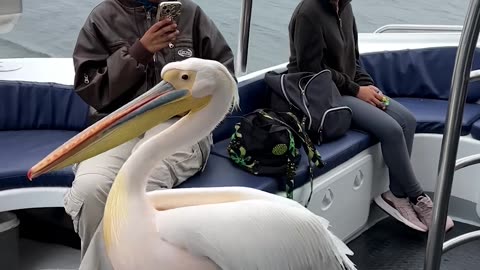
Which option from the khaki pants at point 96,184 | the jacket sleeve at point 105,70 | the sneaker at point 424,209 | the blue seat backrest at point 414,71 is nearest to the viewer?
the khaki pants at point 96,184

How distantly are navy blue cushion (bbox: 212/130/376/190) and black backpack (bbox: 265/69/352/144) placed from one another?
4 centimetres

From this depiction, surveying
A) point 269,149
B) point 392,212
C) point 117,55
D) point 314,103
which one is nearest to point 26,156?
point 117,55

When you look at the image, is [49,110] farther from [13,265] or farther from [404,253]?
[404,253]

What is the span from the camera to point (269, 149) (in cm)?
252

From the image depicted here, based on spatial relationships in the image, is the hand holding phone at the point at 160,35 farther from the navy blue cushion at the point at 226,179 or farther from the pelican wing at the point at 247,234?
the pelican wing at the point at 247,234

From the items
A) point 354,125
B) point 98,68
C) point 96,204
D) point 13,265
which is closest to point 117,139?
point 96,204

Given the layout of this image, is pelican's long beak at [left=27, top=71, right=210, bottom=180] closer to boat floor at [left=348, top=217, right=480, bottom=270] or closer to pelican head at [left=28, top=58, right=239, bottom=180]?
pelican head at [left=28, top=58, right=239, bottom=180]

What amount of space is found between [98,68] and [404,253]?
1.56m

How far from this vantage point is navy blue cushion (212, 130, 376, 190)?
2.57 metres

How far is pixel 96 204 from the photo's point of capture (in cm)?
215

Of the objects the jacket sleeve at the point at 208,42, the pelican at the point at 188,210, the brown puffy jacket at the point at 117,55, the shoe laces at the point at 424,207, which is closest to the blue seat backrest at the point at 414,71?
the shoe laces at the point at 424,207

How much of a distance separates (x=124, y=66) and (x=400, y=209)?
1503mm

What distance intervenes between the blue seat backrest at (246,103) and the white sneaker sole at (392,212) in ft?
2.30

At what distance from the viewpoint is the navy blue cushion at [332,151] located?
2.57 m
